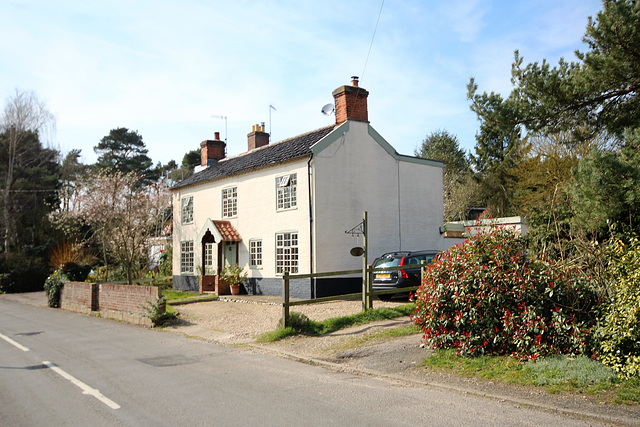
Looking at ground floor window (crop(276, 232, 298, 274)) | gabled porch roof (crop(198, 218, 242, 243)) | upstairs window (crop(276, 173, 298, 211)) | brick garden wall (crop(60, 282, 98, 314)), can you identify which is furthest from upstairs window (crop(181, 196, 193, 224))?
ground floor window (crop(276, 232, 298, 274))

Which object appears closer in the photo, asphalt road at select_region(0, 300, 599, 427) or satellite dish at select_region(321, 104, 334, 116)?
asphalt road at select_region(0, 300, 599, 427)

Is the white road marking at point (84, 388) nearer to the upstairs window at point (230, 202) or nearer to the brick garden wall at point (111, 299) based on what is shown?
the brick garden wall at point (111, 299)

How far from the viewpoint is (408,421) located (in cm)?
576

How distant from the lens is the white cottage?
19.4 metres

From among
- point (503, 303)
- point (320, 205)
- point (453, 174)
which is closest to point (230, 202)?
point (320, 205)

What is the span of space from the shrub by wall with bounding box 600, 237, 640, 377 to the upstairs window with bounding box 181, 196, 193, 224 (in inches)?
932

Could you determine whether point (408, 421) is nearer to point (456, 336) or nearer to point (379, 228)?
point (456, 336)

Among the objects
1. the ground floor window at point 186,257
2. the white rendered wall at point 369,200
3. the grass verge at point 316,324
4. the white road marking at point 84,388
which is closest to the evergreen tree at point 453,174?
the white rendered wall at point 369,200

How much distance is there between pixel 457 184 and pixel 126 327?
30777 millimetres

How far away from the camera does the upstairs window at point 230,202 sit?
24.0m

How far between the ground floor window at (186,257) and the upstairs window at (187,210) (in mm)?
1265

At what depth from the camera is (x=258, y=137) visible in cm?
2719

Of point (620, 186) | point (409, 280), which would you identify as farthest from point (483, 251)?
point (409, 280)

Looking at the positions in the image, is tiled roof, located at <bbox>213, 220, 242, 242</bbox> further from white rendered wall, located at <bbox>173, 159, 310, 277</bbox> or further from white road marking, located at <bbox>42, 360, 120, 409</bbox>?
white road marking, located at <bbox>42, 360, 120, 409</bbox>
